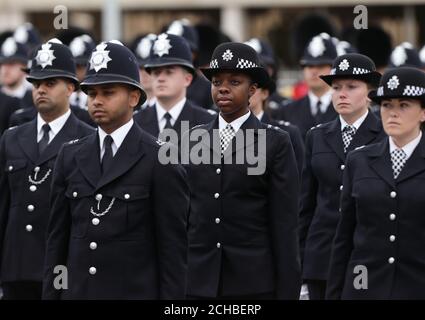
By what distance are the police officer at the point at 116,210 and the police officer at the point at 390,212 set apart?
3.20 feet

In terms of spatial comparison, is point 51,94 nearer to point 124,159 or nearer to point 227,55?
point 227,55

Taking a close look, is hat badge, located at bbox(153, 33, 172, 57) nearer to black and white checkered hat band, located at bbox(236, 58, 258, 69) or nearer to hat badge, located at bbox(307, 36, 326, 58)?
hat badge, located at bbox(307, 36, 326, 58)

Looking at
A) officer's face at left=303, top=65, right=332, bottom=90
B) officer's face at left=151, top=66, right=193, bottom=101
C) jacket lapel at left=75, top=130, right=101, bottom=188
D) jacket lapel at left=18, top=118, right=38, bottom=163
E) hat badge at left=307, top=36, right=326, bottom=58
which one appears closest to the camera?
jacket lapel at left=75, top=130, right=101, bottom=188

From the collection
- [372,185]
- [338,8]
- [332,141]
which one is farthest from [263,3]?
[372,185]

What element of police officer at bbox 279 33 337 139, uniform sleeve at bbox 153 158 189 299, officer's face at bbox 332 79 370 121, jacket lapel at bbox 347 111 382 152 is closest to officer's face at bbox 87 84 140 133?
uniform sleeve at bbox 153 158 189 299

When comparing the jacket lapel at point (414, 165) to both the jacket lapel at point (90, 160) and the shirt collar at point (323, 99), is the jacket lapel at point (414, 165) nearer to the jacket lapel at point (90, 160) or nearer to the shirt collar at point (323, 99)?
the jacket lapel at point (90, 160)

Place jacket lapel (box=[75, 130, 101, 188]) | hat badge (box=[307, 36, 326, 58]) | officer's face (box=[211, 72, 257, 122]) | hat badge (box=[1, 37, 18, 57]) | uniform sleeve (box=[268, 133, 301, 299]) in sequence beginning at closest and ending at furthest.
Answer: jacket lapel (box=[75, 130, 101, 188])
uniform sleeve (box=[268, 133, 301, 299])
officer's face (box=[211, 72, 257, 122])
hat badge (box=[307, 36, 326, 58])
hat badge (box=[1, 37, 18, 57])

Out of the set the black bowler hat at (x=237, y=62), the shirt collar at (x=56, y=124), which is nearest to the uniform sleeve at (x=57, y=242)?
the black bowler hat at (x=237, y=62)

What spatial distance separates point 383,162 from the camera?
27.5ft

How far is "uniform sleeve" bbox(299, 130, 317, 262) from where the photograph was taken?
10.4 m

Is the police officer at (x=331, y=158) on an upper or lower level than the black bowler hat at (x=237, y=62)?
lower

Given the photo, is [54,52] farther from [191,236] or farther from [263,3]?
[263,3]

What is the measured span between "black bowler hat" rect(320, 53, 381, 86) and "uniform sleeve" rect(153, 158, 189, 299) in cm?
268

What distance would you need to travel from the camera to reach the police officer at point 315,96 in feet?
44.4
